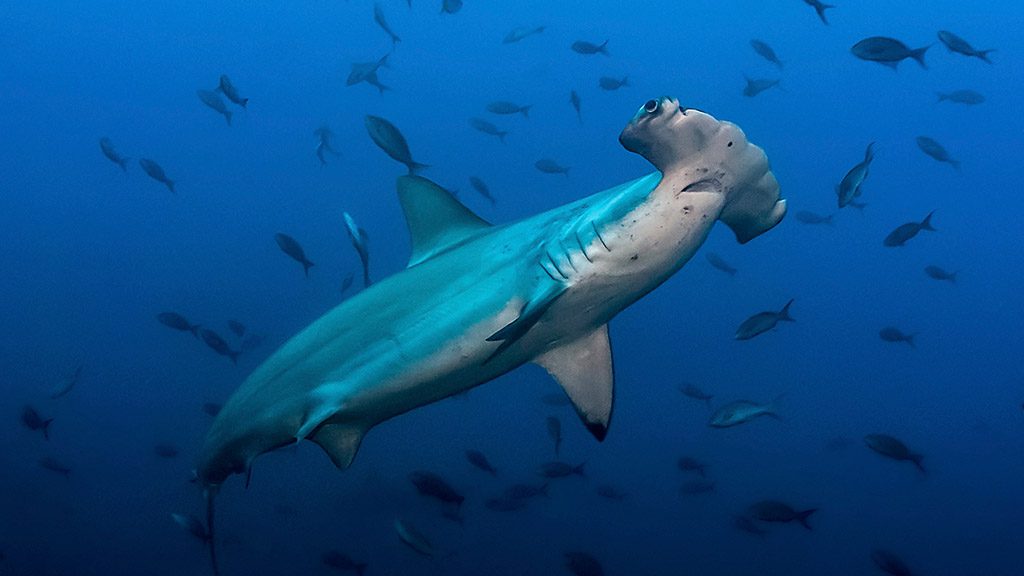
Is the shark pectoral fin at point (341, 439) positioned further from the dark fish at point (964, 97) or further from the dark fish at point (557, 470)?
the dark fish at point (964, 97)

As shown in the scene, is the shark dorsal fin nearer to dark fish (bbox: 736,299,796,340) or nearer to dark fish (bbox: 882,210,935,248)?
dark fish (bbox: 736,299,796,340)

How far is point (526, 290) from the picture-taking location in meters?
2.20

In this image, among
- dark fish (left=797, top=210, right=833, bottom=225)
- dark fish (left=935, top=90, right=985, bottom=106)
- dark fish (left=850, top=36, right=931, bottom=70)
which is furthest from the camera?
dark fish (left=797, top=210, right=833, bottom=225)

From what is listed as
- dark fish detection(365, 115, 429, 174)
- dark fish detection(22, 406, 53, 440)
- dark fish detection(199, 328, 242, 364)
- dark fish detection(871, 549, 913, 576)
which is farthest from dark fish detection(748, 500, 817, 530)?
dark fish detection(22, 406, 53, 440)

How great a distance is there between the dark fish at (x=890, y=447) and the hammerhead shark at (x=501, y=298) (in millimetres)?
4603

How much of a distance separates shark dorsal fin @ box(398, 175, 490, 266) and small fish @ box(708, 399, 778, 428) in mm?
3421

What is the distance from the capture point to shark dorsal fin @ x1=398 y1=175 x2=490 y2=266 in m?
2.85

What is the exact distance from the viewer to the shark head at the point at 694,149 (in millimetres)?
1791

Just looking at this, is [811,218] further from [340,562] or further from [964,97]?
[340,562]

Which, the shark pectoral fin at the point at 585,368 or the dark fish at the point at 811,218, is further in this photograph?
the dark fish at the point at 811,218

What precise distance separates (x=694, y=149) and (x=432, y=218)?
4.52 feet

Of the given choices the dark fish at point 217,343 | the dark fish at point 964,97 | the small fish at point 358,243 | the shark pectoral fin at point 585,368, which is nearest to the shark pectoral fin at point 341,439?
the shark pectoral fin at point 585,368

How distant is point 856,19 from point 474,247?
41.5 metres

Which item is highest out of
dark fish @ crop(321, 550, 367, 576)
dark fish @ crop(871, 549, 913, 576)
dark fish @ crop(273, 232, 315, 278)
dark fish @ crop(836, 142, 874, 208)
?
dark fish @ crop(836, 142, 874, 208)
